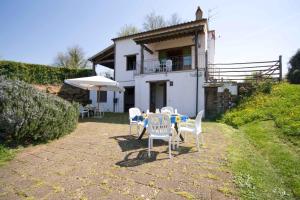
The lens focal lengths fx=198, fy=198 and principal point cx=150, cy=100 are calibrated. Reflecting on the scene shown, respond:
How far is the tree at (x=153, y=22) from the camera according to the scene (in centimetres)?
2934

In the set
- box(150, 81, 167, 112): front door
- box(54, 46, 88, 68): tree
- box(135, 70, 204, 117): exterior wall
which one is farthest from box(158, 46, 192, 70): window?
box(54, 46, 88, 68): tree

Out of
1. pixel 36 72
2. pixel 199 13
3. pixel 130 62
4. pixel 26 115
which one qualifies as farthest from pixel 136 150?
pixel 36 72

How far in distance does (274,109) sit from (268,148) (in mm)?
4597

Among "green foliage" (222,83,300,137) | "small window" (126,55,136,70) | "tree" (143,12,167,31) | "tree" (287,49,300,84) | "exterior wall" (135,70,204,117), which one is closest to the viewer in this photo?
"green foliage" (222,83,300,137)

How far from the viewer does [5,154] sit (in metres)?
4.50

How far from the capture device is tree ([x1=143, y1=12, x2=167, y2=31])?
2934 cm

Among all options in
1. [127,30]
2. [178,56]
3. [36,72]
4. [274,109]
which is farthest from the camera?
[127,30]

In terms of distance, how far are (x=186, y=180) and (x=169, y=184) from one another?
322 mm

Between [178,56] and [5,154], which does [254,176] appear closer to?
[5,154]

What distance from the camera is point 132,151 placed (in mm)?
4914

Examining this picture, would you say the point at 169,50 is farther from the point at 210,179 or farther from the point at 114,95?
the point at 210,179

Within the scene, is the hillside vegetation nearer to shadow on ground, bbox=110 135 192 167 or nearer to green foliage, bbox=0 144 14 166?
shadow on ground, bbox=110 135 192 167

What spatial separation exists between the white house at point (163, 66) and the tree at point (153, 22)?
13.0m

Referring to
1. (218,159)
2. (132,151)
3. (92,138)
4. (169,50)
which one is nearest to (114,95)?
(169,50)
